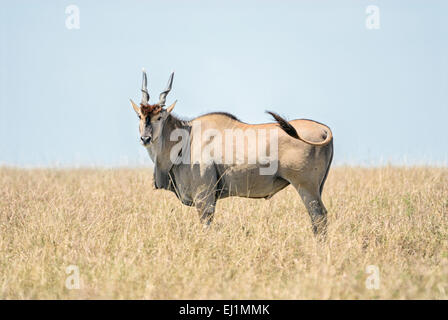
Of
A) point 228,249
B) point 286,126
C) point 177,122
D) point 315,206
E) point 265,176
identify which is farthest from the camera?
point 177,122

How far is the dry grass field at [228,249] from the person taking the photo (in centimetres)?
580

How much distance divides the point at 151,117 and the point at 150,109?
0.13 meters

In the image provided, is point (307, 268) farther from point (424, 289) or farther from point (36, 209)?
point (36, 209)

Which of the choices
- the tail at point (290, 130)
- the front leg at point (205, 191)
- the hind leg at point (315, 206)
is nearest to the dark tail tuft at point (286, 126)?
the tail at point (290, 130)

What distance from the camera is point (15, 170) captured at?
19.8 m

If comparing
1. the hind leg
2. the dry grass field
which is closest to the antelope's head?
the dry grass field

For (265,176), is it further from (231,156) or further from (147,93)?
(147,93)

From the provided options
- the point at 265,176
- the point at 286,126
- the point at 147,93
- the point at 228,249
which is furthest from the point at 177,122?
the point at 228,249

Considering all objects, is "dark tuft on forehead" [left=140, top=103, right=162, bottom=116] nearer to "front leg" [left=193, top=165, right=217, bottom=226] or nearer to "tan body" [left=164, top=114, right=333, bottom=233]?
"tan body" [left=164, top=114, right=333, bottom=233]

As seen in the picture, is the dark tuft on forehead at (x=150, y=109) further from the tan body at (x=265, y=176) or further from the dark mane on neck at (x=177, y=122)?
the tan body at (x=265, y=176)

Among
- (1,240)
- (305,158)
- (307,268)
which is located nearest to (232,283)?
(307,268)

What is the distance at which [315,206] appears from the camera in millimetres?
8234

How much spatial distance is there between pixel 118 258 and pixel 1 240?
257cm

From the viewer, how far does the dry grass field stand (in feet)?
19.0
